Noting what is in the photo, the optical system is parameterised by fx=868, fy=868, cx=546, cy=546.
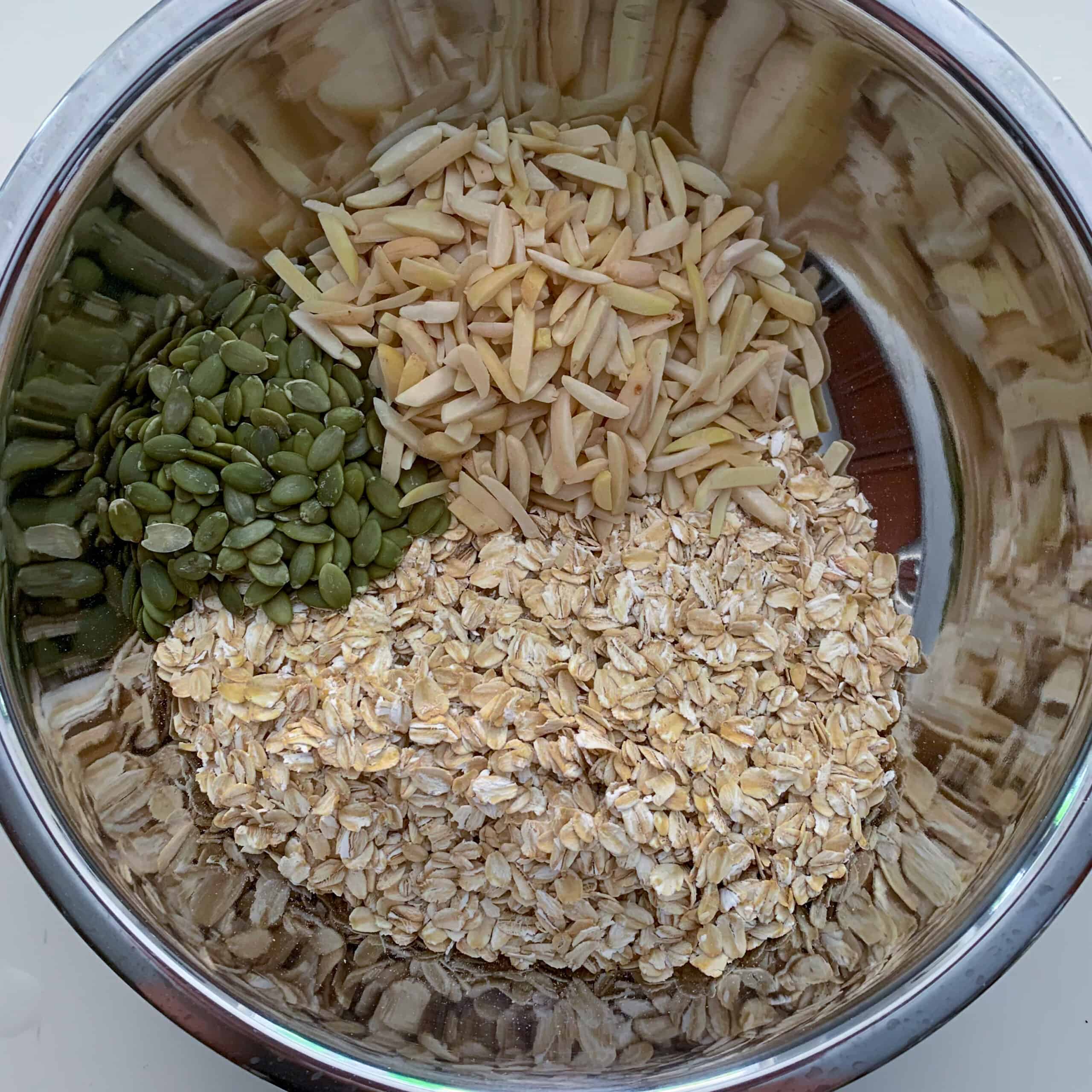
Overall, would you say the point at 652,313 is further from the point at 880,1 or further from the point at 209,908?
the point at 209,908

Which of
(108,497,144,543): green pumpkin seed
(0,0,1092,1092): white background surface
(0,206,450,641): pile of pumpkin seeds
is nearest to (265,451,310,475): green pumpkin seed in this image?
(0,206,450,641): pile of pumpkin seeds

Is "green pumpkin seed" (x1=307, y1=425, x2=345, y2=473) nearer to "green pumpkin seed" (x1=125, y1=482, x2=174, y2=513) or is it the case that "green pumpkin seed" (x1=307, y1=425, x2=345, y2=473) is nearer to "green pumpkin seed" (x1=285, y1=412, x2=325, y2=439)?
"green pumpkin seed" (x1=285, y1=412, x2=325, y2=439)

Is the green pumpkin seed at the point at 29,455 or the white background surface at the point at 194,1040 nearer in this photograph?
the green pumpkin seed at the point at 29,455

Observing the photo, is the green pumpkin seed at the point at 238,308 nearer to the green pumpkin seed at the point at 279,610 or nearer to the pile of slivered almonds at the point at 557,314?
the pile of slivered almonds at the point at 557,314

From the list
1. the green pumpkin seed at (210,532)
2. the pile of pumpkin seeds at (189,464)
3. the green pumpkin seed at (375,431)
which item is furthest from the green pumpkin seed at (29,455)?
the green pumpkin seed at (375,431)

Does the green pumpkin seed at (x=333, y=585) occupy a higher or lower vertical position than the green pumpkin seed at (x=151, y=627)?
higher

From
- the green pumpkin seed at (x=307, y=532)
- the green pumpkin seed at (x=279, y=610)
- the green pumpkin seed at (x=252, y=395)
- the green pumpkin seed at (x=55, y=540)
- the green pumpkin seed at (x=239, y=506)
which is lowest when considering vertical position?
the green pumpkin seed at (x=55, y=540)
